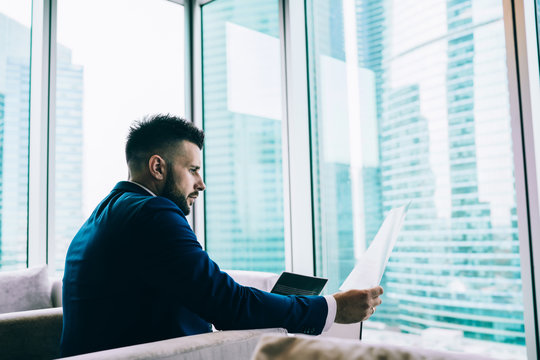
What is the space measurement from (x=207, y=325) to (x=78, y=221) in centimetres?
207

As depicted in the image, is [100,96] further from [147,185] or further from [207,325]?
[207,325]

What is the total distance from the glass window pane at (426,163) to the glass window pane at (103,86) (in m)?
1.40

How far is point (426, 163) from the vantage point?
8.02 feet

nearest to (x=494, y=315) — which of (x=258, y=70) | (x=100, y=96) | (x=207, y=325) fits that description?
(x=207, y=325)

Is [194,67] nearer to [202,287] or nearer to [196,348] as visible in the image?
[202,287]

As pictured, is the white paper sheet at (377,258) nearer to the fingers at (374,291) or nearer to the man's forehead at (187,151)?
the fingers at (374,291)

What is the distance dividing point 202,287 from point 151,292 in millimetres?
151

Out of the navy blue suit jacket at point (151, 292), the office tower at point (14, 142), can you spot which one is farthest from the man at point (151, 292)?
the office tower at point (14, 142)

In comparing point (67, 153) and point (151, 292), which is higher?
point (67, 153)

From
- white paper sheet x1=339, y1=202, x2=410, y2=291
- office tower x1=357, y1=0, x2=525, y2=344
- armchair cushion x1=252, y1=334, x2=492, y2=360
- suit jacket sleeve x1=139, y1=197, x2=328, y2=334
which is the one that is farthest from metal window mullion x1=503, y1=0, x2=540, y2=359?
armchair cushion x1=252, y1=334, x2=492, y2=360

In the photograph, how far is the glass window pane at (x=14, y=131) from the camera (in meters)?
2.86

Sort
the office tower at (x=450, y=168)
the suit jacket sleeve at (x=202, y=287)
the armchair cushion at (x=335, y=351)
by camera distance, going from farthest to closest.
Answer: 1. the office tower at (x=450, y=168)
2. the suit jacket sleeve at (x=202, y=287)
3. the armchair cushion at (x=335, y=351)

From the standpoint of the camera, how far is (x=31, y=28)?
3.05 metres

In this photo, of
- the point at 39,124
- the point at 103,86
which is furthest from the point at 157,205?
the point at 103,86
